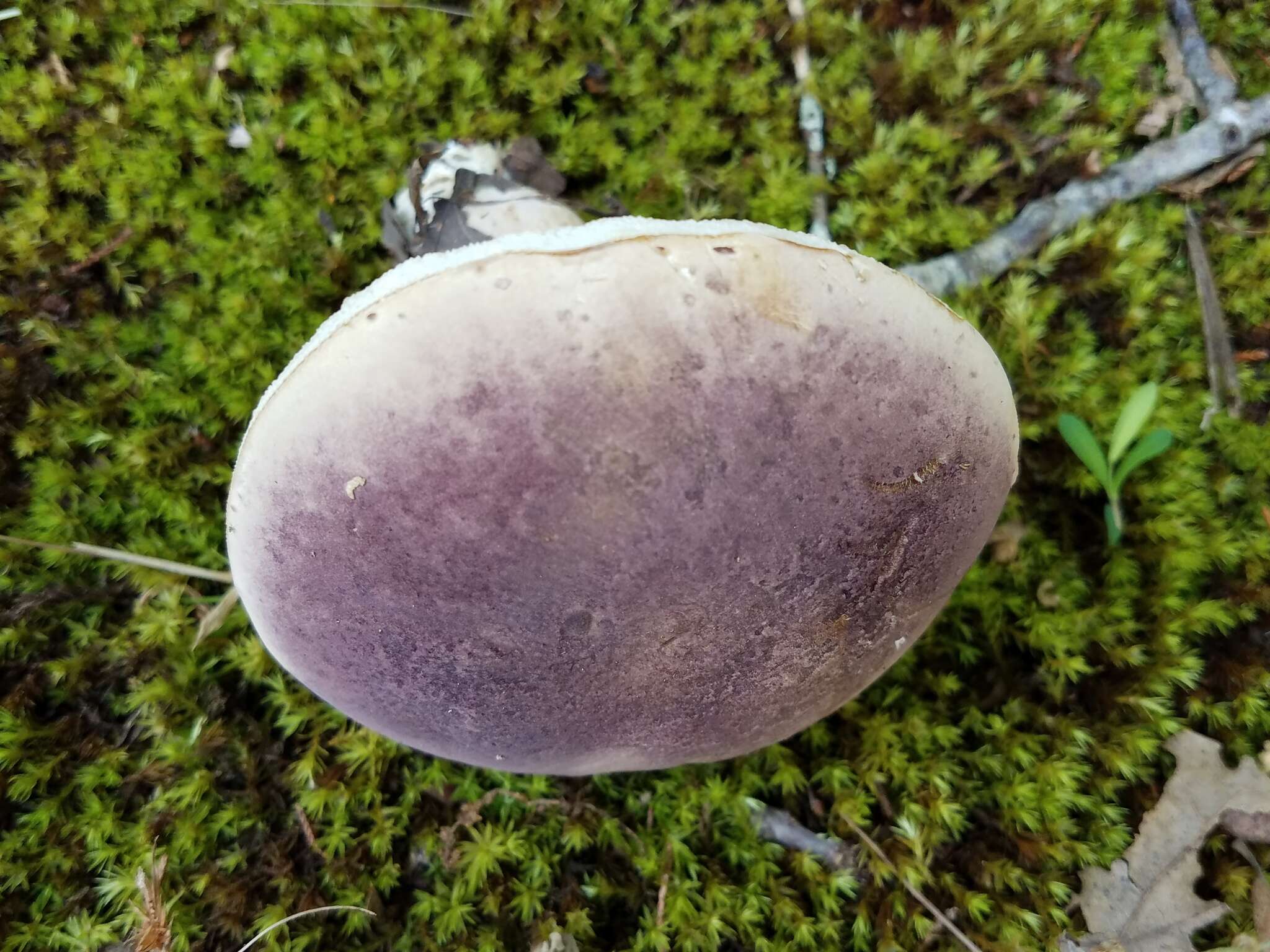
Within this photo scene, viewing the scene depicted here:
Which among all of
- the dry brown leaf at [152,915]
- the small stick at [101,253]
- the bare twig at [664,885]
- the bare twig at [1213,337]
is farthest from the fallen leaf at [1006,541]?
the small stick at [101,253]

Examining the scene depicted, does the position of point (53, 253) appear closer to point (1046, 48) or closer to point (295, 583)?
point (295, 583)

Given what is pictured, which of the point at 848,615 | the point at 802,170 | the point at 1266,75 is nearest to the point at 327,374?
the point at 848,615

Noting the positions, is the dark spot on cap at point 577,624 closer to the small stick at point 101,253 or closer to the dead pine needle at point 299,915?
the dead pine needle at point 299,915

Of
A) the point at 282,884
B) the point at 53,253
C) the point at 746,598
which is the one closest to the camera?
the point at 746,598

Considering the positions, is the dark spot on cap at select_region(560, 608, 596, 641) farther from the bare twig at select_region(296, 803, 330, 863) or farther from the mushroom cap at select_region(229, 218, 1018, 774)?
the bare twig at select_region(296, 803, 330, 863)

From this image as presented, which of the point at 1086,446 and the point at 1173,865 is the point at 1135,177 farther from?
the point at 1173,865

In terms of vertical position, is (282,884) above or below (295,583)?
below
